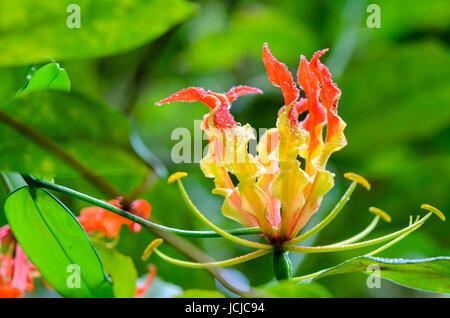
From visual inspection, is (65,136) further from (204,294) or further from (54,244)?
(204,294)

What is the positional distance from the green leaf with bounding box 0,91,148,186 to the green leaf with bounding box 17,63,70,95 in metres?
0.02

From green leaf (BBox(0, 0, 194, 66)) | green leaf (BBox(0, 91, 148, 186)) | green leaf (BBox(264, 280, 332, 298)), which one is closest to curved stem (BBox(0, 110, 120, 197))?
green leaf (BBox(0, 91, 148, 186))

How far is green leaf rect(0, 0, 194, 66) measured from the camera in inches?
35.4


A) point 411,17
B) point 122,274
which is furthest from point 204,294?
point 411,17

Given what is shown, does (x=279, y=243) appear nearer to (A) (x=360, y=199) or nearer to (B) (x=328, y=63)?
(A) (x=360, y=199)

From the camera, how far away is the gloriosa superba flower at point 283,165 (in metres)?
0.67

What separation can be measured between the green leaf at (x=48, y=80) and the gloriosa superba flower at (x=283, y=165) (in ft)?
0.43

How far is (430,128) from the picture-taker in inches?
Result: 61.2

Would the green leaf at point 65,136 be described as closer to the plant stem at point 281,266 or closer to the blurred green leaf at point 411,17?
the plant stem at point 281,266

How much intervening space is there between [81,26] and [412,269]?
66cm

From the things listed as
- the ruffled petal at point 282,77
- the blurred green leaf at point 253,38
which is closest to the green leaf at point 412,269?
the ruffled petal at point 282,77

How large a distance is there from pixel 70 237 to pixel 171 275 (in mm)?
505

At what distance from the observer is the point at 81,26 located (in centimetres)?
92
